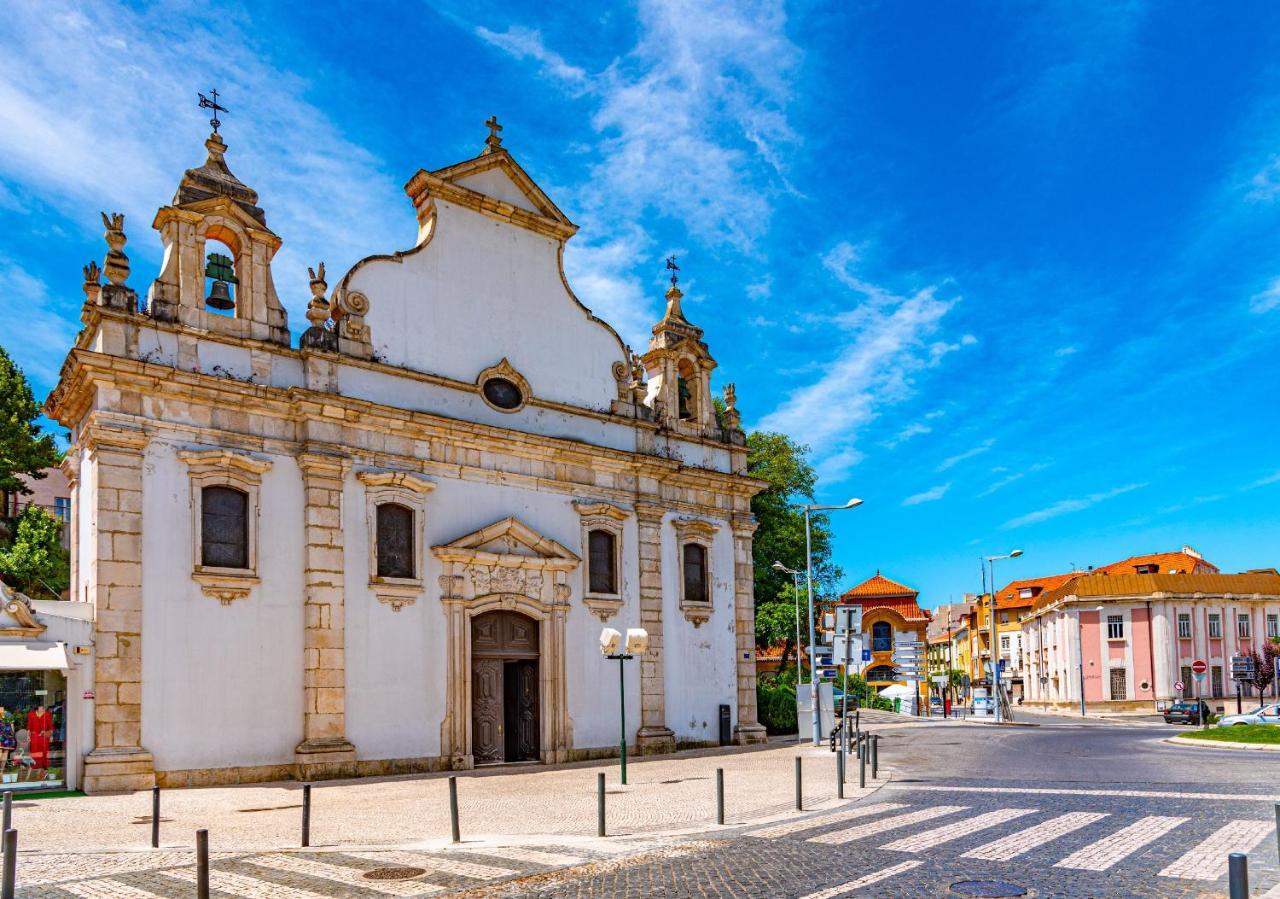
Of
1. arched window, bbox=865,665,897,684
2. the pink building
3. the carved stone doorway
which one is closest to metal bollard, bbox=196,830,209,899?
the carved stone doorway

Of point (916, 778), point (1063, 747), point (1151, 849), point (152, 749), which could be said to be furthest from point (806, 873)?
point (1063, 747)

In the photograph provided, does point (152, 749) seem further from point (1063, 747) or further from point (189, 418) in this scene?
point (1063, 747)

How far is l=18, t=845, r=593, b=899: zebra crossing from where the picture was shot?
381 inches

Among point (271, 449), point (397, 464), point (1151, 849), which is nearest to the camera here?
point (1151, 849)

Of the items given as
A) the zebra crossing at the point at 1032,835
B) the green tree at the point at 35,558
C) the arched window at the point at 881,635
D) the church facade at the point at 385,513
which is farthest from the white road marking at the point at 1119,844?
the arched window at the point at 881,635

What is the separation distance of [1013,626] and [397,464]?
74000mm

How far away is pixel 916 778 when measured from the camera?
19.5m

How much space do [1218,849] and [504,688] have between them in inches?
664

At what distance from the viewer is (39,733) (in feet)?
60.4

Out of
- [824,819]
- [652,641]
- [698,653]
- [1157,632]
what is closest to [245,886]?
[824,819]

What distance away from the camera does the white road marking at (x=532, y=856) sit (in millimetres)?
11008

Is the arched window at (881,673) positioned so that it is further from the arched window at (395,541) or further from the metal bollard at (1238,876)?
the metal bollard at (1238,876)

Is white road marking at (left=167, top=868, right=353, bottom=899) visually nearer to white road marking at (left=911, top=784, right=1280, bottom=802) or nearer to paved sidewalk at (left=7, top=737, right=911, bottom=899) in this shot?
paved sidewalk at (left=7, top=737, right=911, bottom=899)

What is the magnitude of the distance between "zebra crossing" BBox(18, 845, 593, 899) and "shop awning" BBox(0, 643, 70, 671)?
299 inches
